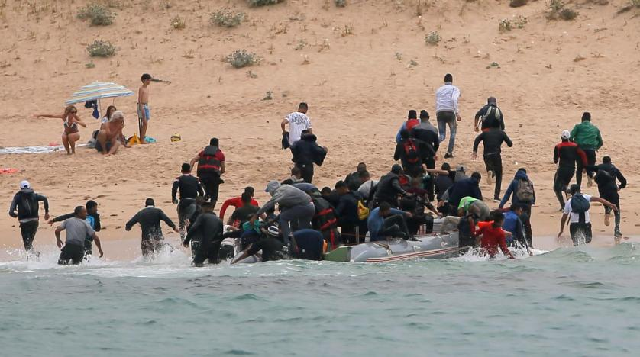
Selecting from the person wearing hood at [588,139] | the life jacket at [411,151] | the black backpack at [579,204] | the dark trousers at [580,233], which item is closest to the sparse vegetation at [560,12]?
the person wearing hood at [588,139]

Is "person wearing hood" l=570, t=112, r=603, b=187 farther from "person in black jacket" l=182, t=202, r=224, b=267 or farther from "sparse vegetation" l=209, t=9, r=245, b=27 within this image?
"sparse vegetation" l=209, t=9, r=245, b=27

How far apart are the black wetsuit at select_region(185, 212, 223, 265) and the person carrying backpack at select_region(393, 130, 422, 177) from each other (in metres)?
3.86

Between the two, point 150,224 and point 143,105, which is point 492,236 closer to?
point 150,224

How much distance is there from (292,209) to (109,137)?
30.2 ft

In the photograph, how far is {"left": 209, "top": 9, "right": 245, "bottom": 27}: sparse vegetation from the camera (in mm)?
39688

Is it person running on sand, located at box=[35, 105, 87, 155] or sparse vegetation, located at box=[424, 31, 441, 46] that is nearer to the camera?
person running on sand, located at box=[35, 105, 87, 155]

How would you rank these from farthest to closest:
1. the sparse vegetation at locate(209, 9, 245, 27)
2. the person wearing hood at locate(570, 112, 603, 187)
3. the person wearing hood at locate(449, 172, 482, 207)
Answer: the sparse vegetation at locate(209, 9, 245, 27) → the person wearing hood at locate(570, 112, 603, 187) → the person wearing hood at locate(449, 172, 482, 207)

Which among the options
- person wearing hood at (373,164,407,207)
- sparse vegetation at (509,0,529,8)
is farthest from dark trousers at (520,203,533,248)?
sparse vegetation at (509,0,529,8)

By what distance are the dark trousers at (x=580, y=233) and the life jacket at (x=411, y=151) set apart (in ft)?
9.54

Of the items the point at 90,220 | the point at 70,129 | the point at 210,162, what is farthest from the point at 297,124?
the point at 90,220

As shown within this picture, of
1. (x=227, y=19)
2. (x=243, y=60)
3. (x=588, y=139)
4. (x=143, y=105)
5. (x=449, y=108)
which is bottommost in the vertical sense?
(x=588, y=139)

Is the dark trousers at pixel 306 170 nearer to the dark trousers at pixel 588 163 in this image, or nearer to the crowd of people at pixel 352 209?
the crowd of people at pixel 352 209

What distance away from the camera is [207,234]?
900 inches

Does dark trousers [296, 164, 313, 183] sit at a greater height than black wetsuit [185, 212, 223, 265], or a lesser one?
greater
